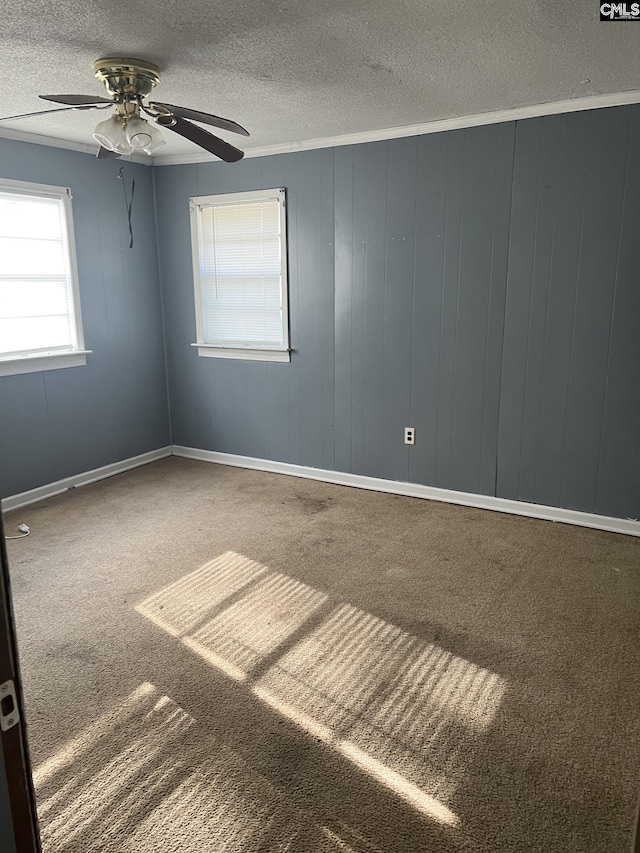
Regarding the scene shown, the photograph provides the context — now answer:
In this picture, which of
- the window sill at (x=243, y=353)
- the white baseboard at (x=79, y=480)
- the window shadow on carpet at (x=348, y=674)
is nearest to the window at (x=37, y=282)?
the white baseboard at (x=79, y=480)

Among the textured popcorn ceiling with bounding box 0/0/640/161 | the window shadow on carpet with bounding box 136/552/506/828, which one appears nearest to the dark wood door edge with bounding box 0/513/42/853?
the window shadow on carpet with bounding box 136/552/506/828

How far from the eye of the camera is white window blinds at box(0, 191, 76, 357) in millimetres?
4070

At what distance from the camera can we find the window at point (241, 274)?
4609mm

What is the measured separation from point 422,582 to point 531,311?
1766mm

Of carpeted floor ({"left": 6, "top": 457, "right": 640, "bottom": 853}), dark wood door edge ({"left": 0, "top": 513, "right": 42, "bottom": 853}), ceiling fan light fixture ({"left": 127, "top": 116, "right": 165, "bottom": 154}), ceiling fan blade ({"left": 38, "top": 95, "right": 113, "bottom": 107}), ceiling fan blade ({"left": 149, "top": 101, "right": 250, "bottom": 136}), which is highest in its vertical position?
ceiling fan blade ({"left": 38, "top": 95, "right": 113, "bottom": 107})

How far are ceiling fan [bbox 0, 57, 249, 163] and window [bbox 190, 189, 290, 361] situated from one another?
1.75 meters

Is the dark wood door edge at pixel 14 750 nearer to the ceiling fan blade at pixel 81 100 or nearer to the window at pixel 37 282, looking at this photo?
the ceiling fan blade at pixel 81 100

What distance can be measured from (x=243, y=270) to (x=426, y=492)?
215cm

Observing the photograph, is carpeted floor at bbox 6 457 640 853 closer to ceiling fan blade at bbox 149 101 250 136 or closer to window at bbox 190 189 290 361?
window at bbox 190 189 290 361

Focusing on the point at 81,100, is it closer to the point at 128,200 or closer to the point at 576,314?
the point at 128,200

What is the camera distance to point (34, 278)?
4230mm

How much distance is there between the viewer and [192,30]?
238cm

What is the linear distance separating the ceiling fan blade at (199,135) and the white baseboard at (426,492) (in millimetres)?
2432

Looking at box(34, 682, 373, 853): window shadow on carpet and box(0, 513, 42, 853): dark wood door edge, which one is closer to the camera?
box(0, 513, 42, 853): dark wood door edge
